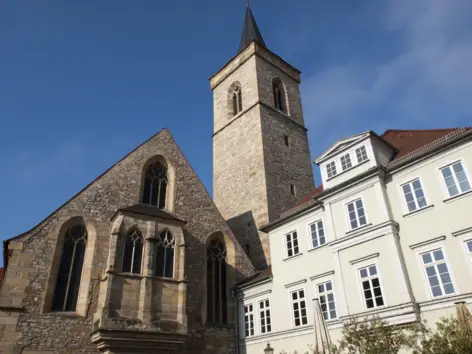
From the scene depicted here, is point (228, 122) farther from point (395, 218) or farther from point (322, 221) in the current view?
point (395, 218)

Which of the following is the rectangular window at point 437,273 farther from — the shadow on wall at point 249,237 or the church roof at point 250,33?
the church roof at point 250,33

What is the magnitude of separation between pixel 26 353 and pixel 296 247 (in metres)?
10.8

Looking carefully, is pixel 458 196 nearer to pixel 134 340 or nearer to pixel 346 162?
pixel 346 162

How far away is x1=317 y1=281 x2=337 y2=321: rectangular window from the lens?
46.8 ft

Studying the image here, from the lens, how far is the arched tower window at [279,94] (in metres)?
30.8

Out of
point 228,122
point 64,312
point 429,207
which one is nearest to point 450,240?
point 429,207

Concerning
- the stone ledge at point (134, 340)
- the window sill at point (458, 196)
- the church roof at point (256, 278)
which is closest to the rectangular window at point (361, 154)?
the window sill at point (458, 196)

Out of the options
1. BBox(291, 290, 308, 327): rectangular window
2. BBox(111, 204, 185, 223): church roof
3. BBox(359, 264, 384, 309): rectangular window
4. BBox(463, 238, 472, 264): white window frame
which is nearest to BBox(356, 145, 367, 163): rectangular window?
BBox(359, 264, 384, 309): rectangular window

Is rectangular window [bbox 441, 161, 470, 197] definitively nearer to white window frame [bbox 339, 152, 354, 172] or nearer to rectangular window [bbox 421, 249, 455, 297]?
rectangular window [bbox 421, 249, 455, 297]

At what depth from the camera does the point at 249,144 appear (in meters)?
27.1

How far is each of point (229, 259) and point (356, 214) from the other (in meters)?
7.49

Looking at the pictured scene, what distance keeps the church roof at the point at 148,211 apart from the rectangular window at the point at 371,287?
26.8 ft

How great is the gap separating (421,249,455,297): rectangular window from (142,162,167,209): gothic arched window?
1207cm

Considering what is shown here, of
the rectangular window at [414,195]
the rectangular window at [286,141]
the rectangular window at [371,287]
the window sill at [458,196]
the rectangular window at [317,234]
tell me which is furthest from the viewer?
the rectangular window at [286,141]
